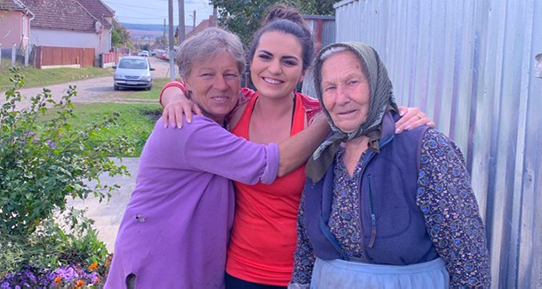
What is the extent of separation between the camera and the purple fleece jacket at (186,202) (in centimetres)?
222

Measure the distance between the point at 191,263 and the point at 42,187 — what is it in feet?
5.78

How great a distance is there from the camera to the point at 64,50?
38.8m

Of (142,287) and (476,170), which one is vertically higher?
(476,170)

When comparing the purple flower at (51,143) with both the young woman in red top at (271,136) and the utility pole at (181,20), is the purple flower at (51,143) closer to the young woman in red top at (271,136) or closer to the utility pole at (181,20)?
the young woman in red top at (271,136)

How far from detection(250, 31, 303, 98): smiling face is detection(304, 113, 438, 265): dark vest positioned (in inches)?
22.8

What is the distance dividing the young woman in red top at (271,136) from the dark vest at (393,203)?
44cm

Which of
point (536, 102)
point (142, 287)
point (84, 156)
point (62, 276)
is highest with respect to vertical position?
point (536, 102)

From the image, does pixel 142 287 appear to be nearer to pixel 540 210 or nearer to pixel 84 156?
pixel 540 210

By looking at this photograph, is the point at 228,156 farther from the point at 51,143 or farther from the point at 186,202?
the point at 51,143

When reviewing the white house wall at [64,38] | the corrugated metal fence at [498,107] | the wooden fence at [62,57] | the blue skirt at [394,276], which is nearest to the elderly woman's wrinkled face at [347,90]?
the blue skirt at [394,276]

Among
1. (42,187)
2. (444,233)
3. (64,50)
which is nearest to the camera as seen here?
(444,233)

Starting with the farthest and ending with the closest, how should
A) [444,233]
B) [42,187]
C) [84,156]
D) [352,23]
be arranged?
1. [352,23]
2. [84,156]
3. [42,187]
4. [444,233]

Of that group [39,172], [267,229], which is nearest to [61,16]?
[39,172]

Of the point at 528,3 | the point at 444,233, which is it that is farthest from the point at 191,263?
the point at 528,3
